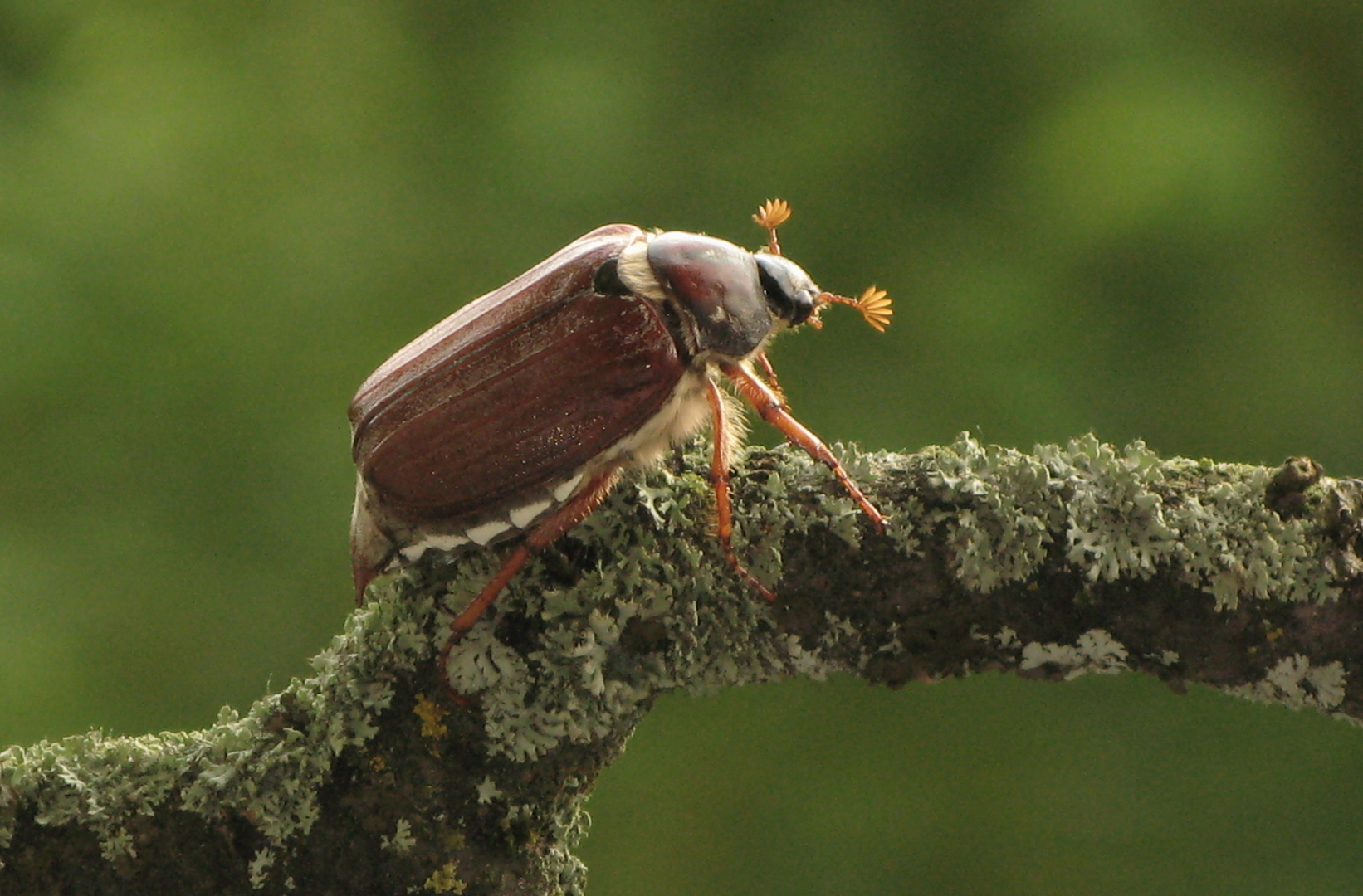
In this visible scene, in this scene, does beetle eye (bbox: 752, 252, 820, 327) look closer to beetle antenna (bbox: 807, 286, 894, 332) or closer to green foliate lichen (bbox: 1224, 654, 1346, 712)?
beetle antenna (bbox: 807, 286, 894, 332)

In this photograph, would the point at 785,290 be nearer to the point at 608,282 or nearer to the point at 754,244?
the point at 608,282

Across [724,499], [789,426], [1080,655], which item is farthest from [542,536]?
[1080,655]

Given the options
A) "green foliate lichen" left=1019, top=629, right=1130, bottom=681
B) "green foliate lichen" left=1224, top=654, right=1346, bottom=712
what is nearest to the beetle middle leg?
"green foliate lichen" left=1019, top=629, right=1130, bottom=681

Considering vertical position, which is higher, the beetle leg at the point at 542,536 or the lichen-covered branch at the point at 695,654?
the beetle leg at the point at 542,536

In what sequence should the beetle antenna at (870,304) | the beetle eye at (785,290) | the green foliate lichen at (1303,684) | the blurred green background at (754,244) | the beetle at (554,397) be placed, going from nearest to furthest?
the green foliate lichen at (1303,684)
the beetle at (554,397)
the beetle eye at (785,290)
the beetle antenna at (870,304)
the blurred green background at (754,244)

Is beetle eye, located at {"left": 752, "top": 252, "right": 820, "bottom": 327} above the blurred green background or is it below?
below

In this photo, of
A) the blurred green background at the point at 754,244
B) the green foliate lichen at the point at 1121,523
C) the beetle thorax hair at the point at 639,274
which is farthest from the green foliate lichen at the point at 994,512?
the blurred green background at the point at 754,244

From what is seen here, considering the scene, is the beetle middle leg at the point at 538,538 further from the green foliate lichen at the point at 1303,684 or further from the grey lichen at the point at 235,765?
the green foliate lichen at the point at 1303,684
